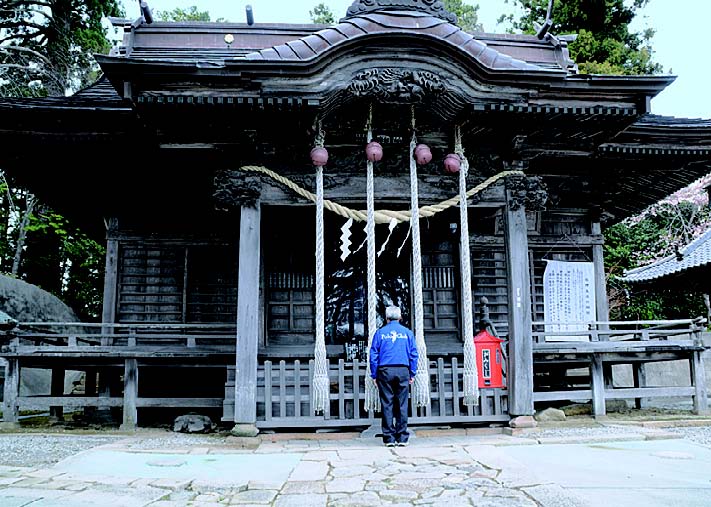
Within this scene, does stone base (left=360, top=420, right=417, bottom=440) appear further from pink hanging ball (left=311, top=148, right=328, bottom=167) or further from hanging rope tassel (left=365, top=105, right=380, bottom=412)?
pink hanging ball (left=311, top=148, right=328, bottom=167)

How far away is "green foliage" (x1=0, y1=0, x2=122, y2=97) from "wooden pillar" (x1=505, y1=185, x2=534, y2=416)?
54.1 feet

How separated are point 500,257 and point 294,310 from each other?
4.11m

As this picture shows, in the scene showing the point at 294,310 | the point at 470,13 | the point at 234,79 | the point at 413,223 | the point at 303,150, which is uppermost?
the point at 470,13

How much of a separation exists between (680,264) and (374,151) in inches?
448

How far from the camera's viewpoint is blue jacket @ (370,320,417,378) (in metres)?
7.57

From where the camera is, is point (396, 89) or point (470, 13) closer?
point (396, 89)

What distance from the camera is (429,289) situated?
11.7 meters

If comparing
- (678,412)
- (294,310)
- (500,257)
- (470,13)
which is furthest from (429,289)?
(470,13)

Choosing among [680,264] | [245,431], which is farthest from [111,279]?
[680,264]

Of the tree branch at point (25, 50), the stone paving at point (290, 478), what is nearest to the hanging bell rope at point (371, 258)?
the stone paving at point (290, 478)

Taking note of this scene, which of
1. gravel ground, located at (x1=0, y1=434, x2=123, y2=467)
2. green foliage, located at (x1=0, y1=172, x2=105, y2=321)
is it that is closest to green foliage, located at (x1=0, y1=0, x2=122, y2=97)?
green foliage, located at (x1=0, y1=172, x2=105, y2=321)

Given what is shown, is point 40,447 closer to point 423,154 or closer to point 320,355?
point 320,355

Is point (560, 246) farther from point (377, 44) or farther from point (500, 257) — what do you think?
point (377, 44)

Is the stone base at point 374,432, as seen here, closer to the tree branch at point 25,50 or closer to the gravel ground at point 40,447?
the gravel ground at point 40,447
